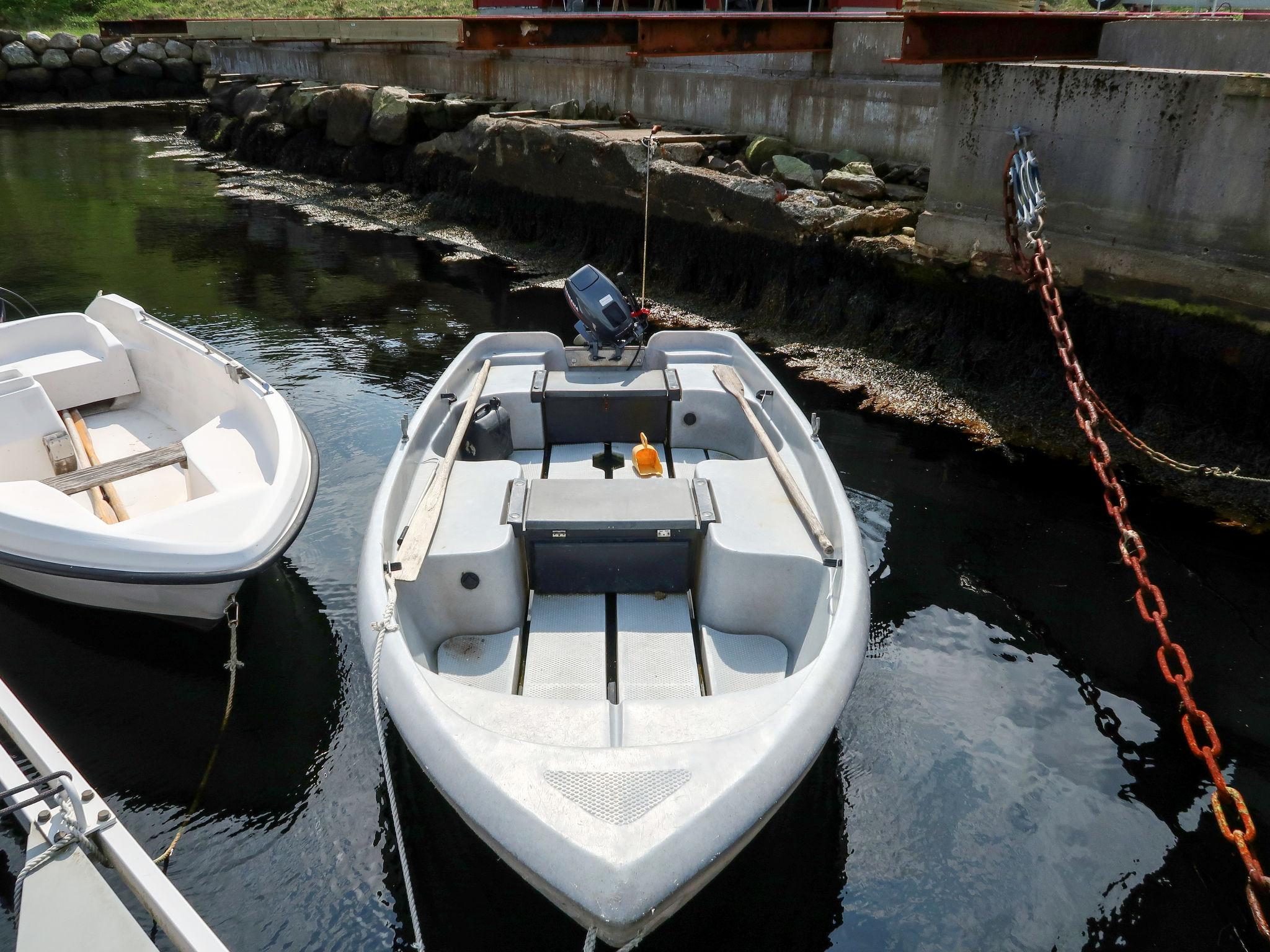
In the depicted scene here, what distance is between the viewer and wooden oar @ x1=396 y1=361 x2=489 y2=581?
4355 millimetres

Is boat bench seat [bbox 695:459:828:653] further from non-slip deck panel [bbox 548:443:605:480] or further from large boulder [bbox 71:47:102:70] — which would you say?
large boulder [bbox 71:47:102:70]

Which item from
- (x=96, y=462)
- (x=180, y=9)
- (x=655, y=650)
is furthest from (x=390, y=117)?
(x=180, y=9)

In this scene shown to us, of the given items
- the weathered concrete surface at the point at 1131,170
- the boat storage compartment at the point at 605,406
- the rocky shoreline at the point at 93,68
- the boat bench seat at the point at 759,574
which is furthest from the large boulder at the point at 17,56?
the boat bench seat at the point at 759,574

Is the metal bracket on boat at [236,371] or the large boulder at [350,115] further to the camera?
the large boulder at [350,115]

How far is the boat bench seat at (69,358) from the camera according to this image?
743 cm

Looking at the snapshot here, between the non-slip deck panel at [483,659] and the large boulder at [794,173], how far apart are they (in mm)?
9004

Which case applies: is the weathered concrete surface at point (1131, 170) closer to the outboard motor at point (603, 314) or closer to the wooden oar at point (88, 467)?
the outboard motor at point (603, 314)

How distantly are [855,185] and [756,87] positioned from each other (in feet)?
11.4

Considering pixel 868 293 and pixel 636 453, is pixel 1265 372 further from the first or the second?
pixel 636 453

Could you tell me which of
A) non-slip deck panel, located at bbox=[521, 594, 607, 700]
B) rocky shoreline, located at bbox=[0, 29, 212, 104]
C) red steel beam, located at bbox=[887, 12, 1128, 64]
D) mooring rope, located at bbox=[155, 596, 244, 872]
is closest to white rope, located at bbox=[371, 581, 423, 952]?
non-slip deck panel, located at bbox=[521, 594, 607, 700]

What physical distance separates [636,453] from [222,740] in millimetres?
3124

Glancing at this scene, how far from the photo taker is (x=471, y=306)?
13297mm

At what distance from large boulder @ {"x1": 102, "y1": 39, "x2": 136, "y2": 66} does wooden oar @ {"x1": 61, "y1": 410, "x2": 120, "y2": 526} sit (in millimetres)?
35202

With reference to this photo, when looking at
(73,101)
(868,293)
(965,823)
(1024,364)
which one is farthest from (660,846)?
(73,101)
